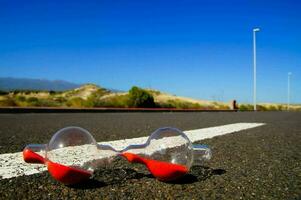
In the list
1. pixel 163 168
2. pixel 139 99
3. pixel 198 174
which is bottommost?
pixel 198 174

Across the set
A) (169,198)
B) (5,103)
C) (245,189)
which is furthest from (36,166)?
(5,103)

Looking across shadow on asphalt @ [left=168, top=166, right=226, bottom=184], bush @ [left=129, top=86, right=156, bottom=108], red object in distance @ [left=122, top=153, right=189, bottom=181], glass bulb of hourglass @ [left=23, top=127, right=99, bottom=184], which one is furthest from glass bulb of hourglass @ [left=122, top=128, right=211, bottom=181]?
bush @ [left=129, top=86, right=156, bottom=108]

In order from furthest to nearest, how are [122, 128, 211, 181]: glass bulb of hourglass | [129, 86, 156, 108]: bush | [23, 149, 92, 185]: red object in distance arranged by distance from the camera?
[129, 86, 156, 108]: bush
[122, 128, 211, 181]: glass bulb of hourglass
[23, 149, 92, 185]: red object in distance

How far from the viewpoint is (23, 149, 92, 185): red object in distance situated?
179 cm

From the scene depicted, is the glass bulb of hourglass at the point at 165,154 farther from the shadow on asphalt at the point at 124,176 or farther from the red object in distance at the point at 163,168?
the shadow on asphalt at the point at 124,176

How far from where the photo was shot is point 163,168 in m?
1.95

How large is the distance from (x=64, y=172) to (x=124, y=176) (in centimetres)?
49

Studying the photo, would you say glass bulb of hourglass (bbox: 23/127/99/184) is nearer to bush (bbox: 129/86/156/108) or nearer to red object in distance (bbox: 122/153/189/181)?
red object in distance (bbox: 122/153/189/181)

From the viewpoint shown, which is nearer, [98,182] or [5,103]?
[98,182]

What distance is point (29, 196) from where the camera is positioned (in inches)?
69.6

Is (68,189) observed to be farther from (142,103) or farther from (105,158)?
(142,103)

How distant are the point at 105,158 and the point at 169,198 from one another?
47 centimetres

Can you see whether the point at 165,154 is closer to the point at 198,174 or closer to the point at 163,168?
the point at 163,168

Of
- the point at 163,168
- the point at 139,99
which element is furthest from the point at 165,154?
the point at 139,99
